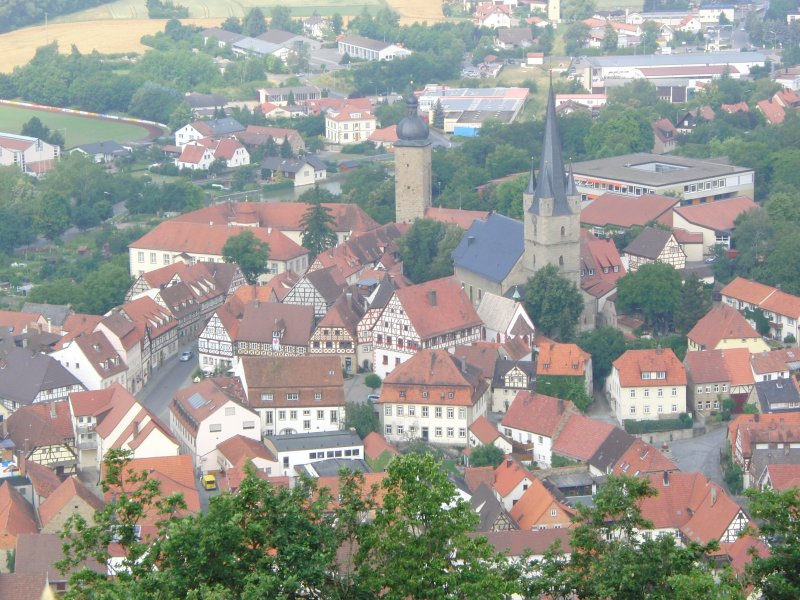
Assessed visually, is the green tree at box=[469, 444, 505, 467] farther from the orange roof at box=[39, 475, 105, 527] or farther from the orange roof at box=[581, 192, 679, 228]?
the orange roof at box=[581, 192, 679, 228]

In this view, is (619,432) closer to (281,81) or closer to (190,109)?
(190,109)

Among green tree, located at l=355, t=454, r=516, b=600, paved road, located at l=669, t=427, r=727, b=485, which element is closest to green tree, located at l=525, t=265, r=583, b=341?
paved road, located at l=669, t=427, r=727, b=485

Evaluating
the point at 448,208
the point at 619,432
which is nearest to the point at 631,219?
the point at 448,208

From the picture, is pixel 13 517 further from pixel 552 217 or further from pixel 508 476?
pixel 552 217

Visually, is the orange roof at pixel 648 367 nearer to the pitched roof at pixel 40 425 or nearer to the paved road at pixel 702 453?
the paved road at pixel 702 453

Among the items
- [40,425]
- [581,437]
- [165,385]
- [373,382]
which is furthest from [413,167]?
[40,425]
